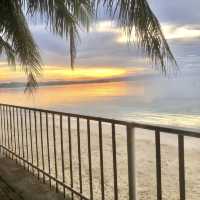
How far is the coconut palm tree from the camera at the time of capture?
2881mm

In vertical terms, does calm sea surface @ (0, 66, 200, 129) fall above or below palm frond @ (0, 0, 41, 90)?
below

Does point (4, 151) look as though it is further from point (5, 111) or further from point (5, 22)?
point (5, 22)

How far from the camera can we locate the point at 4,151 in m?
5.97

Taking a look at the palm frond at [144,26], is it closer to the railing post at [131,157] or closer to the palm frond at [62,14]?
the railing post at [131,157]

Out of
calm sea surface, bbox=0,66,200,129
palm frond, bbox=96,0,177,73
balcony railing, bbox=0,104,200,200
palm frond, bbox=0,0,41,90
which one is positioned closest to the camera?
balcony railing, bbox=0,104,200,200

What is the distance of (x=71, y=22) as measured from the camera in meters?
5.16

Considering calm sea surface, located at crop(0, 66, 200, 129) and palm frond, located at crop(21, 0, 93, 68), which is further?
calm sea surface, located at crop(0, 66, 200, 129)

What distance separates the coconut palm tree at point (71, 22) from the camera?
113 inches

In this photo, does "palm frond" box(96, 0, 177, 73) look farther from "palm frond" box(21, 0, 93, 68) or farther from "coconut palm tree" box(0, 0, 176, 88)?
"palm frond" box(21, 0, 93, 68)

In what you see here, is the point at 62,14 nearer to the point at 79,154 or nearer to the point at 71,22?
the point at 71,22

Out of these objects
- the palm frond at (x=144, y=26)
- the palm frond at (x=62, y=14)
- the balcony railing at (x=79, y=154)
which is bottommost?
the balcony railing at (x=79, y=154)

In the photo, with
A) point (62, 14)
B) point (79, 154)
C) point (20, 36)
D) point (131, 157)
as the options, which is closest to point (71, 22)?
point (62, 14)

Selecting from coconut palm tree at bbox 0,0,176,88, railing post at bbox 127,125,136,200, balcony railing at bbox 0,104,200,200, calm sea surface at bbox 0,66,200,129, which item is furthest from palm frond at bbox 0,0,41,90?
railing post at bbox 127,125,136,200

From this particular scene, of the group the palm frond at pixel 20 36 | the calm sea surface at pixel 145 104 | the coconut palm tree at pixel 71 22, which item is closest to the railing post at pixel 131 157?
the coconut palm tree at pixel 71 22
